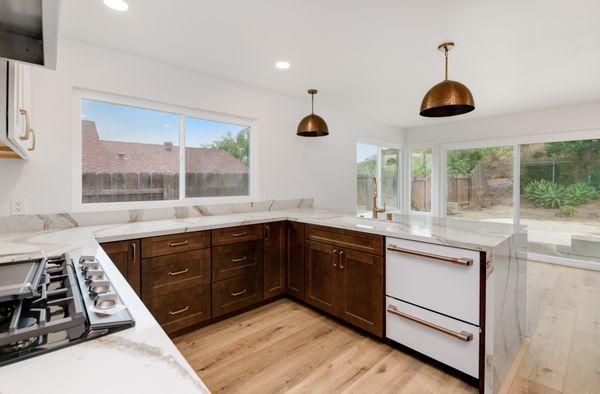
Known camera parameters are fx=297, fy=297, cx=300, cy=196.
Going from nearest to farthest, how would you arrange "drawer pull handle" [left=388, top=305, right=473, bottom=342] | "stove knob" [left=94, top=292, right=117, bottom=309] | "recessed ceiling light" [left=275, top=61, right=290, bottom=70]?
"stove knob" [left=94, top=292, right=117, bottom=309]
"drawer pull handle" [left=388, top=305, right=473, bottom=342]
"recessed ceiling light" [left=275, top=61, right=290, bottom=70]

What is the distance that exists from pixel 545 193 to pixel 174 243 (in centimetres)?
535

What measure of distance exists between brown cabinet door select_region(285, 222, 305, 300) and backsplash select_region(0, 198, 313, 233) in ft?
2.22

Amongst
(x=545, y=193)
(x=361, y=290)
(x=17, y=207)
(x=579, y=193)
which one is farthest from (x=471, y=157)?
(x=17, y=207)

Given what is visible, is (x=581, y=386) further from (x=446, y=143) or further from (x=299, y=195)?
(x=446, y=143)

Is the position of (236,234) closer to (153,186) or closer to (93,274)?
(153,186)

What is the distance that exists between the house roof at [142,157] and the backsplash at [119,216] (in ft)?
1.29

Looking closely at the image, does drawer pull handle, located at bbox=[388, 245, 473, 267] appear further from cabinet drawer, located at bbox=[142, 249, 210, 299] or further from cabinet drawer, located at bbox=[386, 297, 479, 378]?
cabinet drawer, located at bbox=[142, 249, 210, 299]

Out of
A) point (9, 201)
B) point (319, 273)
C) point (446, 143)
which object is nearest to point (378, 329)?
point (319, 273)

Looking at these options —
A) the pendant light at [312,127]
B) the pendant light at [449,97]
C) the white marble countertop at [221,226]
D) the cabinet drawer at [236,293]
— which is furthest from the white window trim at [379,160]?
the pendant light at [449,97]

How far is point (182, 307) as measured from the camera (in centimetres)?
235

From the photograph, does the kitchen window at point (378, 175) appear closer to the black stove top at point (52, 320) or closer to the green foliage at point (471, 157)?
the green foliage at point (471, 157)

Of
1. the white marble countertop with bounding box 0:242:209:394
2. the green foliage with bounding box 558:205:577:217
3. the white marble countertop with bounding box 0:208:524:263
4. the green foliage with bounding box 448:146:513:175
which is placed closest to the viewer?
the white marble countertop with bounding box 0:242:209:394

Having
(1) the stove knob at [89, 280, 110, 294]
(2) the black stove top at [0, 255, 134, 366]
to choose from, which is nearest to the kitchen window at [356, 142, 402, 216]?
(1) the stove knob at [89, 280, 110, 294]

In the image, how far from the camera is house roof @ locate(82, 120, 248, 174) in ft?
8.23
